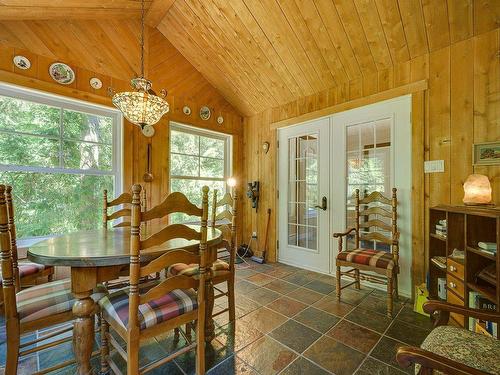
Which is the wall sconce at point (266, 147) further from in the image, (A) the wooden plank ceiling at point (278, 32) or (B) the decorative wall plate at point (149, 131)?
(B) the decorative wall plate at point (149, 131)

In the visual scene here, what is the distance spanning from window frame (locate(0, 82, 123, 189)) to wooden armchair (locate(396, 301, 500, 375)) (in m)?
3.25

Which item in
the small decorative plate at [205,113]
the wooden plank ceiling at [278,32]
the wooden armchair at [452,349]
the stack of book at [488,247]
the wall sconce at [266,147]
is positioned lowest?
the wooden armchair at [452,349]

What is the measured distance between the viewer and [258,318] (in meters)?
2.14

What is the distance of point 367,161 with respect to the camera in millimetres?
2941

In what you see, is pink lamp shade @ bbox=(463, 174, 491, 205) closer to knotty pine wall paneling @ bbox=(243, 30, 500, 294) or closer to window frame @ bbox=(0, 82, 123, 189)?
knotty pine wall paneling @ bbox=(243, 30, 500, 294)

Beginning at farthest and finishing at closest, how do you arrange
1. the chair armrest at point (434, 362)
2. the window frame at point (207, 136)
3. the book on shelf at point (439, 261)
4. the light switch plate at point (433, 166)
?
the window frame at point (207, 136), the light switch plate at point (433, 166), the book on shelf at point (439, 261), the chair armrest at point (434, 362)

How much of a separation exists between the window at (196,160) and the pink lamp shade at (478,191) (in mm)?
3273

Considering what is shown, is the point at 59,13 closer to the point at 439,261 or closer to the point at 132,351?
the point at 132,351

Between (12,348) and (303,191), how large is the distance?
322cm

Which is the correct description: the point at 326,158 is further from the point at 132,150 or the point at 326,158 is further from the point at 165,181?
the point at 132,150

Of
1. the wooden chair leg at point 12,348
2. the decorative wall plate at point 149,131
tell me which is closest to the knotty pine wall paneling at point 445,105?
the decorative wall plate at point 149,131

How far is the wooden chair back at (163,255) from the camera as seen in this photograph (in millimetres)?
1122

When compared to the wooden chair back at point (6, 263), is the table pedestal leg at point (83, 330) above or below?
below

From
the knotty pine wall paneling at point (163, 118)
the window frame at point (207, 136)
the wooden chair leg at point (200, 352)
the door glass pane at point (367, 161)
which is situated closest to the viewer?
the wooden chair leg at point (200, 352)
